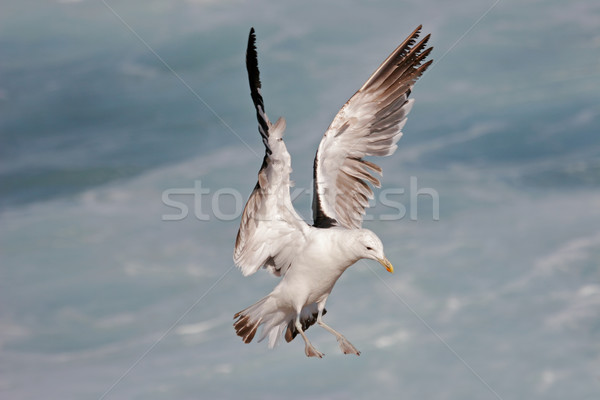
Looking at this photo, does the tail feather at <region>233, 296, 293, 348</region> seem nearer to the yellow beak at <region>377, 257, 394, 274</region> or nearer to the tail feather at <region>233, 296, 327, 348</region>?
the tail feather at <region>233, 296, 327, 348</region>

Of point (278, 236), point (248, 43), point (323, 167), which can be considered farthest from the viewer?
point (323, 167)

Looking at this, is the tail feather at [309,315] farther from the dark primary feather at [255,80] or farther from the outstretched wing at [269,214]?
the dark primary feather at [255,80]

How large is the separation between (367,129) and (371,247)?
252cm

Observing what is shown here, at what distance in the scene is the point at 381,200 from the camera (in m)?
11.2

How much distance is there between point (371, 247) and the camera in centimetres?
887

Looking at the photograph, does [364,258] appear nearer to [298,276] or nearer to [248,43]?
[298,276]

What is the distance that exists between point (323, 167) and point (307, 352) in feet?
8.35

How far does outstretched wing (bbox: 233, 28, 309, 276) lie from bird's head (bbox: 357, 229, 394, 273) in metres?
0.86

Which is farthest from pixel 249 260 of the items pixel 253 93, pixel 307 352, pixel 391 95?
pixel 391 95

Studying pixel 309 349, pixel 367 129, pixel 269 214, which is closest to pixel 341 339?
pixel 309 349

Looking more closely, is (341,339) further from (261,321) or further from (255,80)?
(255,80)

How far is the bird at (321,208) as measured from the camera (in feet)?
30.0

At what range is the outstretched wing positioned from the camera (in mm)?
9064

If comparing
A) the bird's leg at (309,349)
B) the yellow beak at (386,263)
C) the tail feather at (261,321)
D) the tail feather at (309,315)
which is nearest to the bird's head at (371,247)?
the yellow beak at (386,263)
